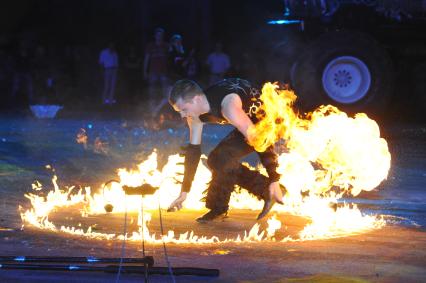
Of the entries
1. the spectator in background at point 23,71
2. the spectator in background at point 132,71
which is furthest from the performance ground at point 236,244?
the spectator in background at point 23,71

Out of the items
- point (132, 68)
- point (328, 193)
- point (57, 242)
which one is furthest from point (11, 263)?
point (132, 68)

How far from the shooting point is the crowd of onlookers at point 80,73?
21.7m

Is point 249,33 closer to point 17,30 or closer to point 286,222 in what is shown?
point 17,30

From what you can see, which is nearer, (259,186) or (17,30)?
(259,186)

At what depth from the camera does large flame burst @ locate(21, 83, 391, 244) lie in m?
7.39

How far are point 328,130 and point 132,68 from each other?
1500 cm

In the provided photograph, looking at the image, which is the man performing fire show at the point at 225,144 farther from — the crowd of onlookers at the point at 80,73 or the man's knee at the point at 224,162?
the crowd of onlookers at the point at 80,73

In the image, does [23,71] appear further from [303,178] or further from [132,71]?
[303,178]

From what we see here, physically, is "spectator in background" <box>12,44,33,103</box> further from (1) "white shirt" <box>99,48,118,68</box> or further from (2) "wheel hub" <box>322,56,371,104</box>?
(2) "wheel hub" <box>322,56,371,104</box>

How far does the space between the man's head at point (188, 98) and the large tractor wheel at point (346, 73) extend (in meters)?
8.76

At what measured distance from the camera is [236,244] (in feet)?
22.0

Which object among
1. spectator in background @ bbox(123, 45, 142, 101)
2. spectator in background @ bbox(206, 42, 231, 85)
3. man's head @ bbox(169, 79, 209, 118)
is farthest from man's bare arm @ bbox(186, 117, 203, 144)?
spectator in background @ bbox(123, 45, 142, 101)

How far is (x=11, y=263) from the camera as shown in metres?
5.74

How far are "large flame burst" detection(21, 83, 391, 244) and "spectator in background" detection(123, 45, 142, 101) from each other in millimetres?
13702
